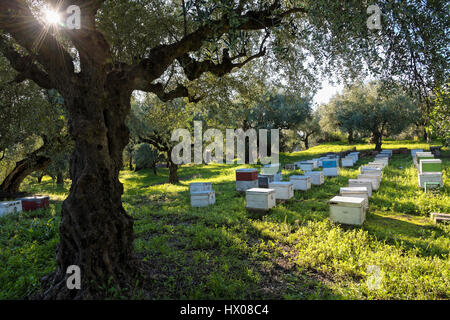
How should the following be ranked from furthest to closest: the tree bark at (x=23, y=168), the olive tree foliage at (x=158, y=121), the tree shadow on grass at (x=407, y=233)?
1. the tree bark at (x=23, y=168)
2. the olive tree foliage at (x=158, y=121)
3. the tree shadow on grass at (x=407, y=233)

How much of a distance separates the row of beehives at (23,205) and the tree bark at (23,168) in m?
3.14

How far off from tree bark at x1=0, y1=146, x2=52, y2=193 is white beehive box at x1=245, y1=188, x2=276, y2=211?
11045mm

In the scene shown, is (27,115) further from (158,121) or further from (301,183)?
(301,183)

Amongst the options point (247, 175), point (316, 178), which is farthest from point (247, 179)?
point (316, 178)

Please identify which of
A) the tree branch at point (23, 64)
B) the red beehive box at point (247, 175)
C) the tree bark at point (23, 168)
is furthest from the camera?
the tree bark at point (23, 168)

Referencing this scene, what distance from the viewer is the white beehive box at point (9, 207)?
9.52 m

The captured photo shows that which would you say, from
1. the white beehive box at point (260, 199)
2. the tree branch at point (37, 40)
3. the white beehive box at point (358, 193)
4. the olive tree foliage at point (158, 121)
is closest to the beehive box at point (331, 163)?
the white beehive box at point (358, 193)

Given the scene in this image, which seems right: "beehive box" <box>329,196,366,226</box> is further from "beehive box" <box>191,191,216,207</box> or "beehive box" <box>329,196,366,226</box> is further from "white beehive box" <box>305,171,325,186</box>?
"white beehive box" <box>305,171,325,186</box>

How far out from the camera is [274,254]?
559 centimetres

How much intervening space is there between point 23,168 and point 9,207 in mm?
4844

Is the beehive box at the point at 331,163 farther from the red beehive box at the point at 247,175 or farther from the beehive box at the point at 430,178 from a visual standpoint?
the red beehive box at the point at 247,175

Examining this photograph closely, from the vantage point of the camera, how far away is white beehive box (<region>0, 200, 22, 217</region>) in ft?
31.2

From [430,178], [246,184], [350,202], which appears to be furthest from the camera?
[246,184]
